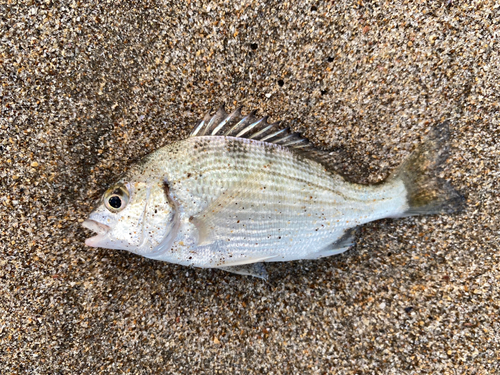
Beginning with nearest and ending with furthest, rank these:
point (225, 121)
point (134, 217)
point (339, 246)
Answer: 1. point (134, 217)
2. point (225, 121)
3. point (339, 246)

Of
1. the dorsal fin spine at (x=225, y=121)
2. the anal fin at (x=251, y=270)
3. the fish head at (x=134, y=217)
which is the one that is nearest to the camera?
the fish head at (x=134, y=217)

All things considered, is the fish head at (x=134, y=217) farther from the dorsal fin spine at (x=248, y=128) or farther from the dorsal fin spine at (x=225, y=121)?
the dorsal fin spine at (x=248, y=128)

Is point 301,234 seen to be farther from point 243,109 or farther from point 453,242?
point 453,242

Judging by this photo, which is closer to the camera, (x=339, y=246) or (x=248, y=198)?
(x=248, y=198)


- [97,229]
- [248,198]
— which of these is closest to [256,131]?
[248,198]

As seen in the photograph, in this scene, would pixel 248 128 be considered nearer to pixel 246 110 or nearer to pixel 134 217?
pixel 246 110

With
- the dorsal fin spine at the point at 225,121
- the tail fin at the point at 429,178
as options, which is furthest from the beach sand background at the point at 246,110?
the dorsal fin spine at the point at 225,121

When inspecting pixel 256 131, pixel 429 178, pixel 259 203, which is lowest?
pixel 259 203

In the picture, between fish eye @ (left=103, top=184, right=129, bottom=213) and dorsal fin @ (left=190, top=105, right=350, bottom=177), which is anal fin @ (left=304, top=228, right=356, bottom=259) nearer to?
dorsal fin @ (left=190, top=105, right=350, bottom=177)
